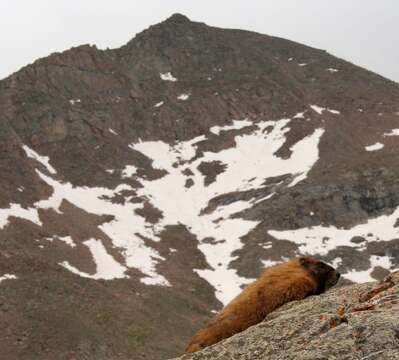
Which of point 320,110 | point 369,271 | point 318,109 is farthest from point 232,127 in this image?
point 369,271

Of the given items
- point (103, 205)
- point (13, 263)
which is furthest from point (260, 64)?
point (13, 263)

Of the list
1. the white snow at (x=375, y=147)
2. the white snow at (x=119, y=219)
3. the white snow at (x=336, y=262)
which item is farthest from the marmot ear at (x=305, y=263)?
the white snow at (x=375, y=147)

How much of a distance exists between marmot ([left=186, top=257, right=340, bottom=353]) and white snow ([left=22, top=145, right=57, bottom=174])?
8399cm

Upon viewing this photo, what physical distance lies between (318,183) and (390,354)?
81.0 m

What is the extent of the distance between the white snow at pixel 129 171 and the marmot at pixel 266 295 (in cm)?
8566

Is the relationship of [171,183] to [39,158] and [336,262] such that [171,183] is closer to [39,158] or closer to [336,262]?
[39,158]

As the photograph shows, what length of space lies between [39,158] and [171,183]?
21823 mm

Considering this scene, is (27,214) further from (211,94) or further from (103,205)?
(211,94)

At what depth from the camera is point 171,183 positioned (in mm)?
97812

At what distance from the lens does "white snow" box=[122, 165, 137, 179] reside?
97662 millimetres

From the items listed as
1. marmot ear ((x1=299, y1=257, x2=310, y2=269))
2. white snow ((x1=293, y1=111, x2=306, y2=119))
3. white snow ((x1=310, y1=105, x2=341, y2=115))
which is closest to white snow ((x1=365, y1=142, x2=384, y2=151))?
white snow ((x1=310, y1=105, x2=341, y2=115))

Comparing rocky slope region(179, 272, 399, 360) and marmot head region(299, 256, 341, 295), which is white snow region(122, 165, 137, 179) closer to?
marmot head region(299, 256, 341, 295)

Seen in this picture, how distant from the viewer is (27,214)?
73375 mm

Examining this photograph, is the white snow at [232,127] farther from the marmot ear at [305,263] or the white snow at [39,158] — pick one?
the marmot ear at [305,263]
